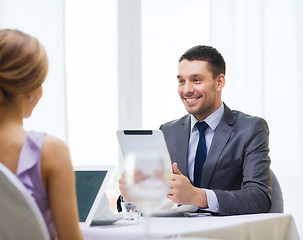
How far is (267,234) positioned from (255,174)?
1.88 feet

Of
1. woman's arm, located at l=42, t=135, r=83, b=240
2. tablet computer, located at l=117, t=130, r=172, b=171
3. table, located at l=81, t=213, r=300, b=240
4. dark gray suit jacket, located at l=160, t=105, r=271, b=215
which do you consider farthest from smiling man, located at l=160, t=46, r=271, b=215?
woman's arm, located at l=42, t=135, r=83, b=240

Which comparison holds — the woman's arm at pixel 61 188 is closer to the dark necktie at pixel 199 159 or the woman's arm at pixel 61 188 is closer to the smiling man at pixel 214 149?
the smiling man at pixel 214 149

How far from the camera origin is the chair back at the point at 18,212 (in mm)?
1248

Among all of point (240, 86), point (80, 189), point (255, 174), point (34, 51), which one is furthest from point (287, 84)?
point (34, 51)

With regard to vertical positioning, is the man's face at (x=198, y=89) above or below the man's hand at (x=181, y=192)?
above

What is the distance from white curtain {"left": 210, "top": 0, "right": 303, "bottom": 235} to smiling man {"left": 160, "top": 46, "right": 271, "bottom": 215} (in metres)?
0.85

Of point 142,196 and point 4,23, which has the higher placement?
point 4,23

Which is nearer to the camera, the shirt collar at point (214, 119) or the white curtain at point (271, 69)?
the shirt collar at point (214, 119)

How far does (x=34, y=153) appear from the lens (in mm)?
1348

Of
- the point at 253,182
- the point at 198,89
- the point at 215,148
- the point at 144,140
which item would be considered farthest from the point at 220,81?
the point at 144,140

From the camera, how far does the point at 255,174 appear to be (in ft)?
8.06

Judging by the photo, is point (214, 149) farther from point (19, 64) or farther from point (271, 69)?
point (19, 64)

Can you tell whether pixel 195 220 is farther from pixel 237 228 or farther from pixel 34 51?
pixel 34 51

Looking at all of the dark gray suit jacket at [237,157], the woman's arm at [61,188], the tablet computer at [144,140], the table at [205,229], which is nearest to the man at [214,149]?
the dark gray suit jacket at [237,157]
